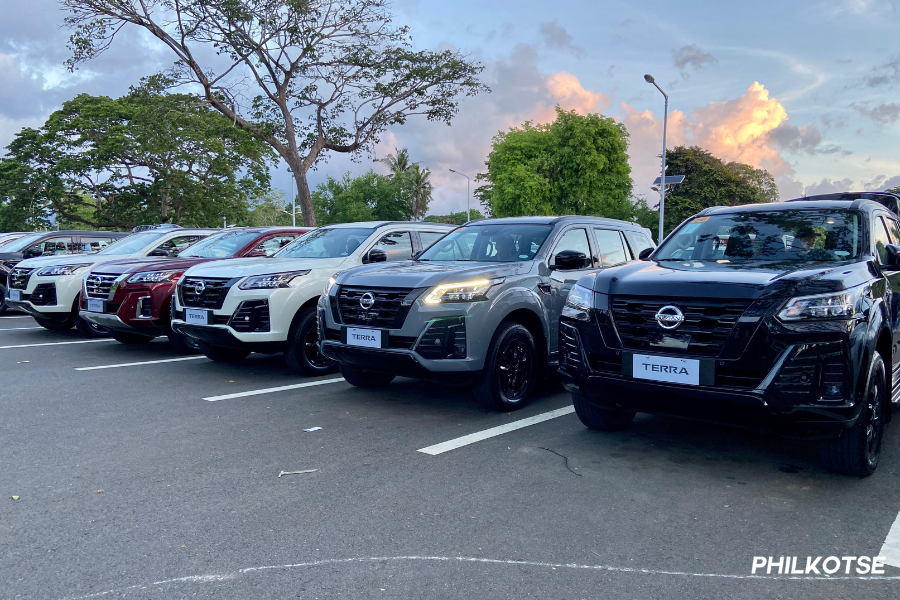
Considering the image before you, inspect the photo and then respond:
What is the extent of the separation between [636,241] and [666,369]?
4.09 meters

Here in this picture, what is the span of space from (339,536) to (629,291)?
2.30 metres

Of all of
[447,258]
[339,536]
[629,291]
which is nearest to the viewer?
[339,536]

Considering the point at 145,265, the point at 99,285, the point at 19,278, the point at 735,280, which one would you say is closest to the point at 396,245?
the point at 145,265

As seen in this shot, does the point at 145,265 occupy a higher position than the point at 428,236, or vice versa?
the point at 428,236

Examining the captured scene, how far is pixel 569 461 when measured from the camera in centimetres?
465

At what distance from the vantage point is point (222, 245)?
9.88 metres

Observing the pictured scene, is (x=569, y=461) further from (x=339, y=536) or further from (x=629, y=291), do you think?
(x=339, y=536)

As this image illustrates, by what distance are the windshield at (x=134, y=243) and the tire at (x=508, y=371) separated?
7949 mm

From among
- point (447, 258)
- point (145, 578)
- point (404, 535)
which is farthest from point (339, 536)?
point (447, 258)

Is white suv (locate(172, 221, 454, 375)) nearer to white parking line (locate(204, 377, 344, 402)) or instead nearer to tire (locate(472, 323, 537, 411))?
white parking line (locate(204, 377, 344, 402))

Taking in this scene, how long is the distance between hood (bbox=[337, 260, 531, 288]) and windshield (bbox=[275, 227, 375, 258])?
70.2 inches

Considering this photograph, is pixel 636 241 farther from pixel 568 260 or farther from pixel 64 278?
pixel 64 278

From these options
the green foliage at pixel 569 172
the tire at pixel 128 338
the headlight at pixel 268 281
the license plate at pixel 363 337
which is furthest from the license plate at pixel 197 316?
the green foliage at pixel 569 172

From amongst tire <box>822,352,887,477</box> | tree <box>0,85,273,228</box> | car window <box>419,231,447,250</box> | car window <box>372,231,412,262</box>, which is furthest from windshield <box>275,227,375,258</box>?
tree <box>0,85,273,228</box>
